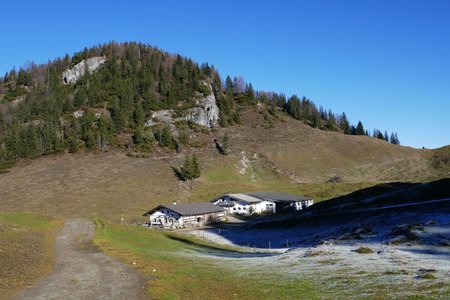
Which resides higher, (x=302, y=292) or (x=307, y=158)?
(x=307, y=158)

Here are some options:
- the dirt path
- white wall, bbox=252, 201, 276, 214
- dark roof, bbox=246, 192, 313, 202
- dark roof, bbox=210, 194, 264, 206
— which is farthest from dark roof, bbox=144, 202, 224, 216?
the dirt path

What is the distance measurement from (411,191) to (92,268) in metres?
75.9

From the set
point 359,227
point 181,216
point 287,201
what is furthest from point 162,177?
point 359,227

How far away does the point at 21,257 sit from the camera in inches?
1280

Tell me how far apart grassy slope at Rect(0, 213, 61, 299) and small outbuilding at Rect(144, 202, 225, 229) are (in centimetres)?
5152

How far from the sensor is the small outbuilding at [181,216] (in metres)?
106

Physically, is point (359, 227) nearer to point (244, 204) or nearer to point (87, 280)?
point (87, 280)

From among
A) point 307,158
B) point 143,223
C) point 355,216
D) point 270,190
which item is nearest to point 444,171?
point 307,158

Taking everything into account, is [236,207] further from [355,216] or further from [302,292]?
[302,292]

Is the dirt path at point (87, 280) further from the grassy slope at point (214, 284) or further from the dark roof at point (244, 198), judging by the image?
the dark roof at point (244, 198)

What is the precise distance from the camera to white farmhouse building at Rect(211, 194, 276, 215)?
124938 mm

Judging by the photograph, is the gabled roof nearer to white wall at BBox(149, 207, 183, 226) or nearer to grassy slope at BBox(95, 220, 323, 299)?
white wall at BBox(149, 207, 183, 226)

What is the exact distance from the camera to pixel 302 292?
72.7 feet

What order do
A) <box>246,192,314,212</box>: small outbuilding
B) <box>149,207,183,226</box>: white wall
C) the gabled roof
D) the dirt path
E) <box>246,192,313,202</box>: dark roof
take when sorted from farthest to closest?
<box>246,192,313,202</box>: dark roof → <box>246,192,314,212</box>: small outbuilding → the gabled roof → <box>149,207,183,226</box>: white wall → the dirt path
